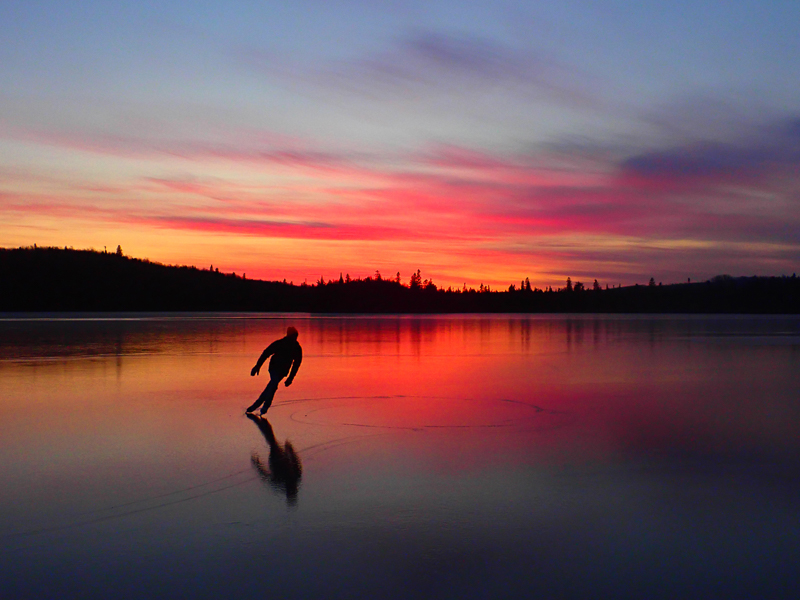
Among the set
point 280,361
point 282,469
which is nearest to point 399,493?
point 282,469

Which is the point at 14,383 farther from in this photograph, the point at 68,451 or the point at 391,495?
the point at 391,495

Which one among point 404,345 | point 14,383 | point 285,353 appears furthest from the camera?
point 404,345

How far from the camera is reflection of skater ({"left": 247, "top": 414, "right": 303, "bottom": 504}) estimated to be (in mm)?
6570

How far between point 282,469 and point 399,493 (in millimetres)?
1534

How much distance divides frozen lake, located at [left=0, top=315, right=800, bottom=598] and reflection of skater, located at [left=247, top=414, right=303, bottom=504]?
1.7 inches

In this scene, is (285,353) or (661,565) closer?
(661,565)

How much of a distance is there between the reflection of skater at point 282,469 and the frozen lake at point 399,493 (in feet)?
0.14

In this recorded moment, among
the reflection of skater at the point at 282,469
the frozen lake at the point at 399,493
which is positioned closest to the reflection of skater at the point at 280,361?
the frozen lake at the point at 399,493

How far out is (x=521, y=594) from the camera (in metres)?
4.27

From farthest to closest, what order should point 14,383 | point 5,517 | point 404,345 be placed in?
point 404,345 → point 14,383 → point 5,517

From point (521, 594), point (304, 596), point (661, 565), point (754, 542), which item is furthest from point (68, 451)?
point (754, 542)

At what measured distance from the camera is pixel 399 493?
6414mm

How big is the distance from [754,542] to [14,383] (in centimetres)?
1380

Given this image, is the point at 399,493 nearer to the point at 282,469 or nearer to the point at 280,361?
the point at 282,469
